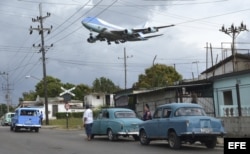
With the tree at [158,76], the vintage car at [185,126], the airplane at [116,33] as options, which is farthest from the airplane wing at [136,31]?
the tree at [158,76]

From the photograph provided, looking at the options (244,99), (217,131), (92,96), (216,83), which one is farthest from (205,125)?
(92,96)

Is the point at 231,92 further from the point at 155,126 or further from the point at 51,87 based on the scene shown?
the point at 51,87

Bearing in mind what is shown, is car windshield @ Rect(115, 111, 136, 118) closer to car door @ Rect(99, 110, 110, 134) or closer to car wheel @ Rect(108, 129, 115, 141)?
car door @ Rect(99, 110, 110, 134)

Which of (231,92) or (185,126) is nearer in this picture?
(185,126)

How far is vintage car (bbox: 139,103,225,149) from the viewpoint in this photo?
16.0m

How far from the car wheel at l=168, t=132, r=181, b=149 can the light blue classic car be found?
4.58 metres

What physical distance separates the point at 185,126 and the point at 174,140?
0.89 m

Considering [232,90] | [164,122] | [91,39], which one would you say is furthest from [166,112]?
[91,39]

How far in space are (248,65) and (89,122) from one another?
70.0ft

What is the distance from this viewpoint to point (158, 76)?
3108 inches

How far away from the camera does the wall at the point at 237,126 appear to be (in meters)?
20.0

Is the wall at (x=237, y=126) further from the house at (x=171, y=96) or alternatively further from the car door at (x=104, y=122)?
the car door at (x=104, y=122)

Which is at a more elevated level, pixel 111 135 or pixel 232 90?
pixel 232 90

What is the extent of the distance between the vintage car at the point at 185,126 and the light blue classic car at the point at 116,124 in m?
3.25
